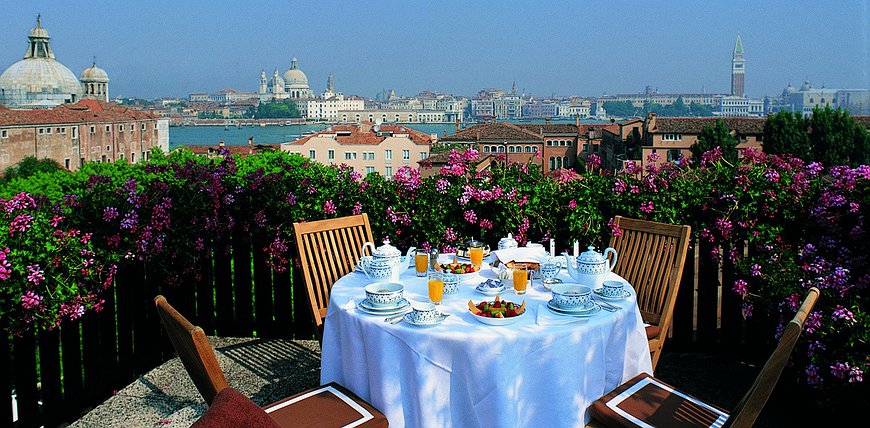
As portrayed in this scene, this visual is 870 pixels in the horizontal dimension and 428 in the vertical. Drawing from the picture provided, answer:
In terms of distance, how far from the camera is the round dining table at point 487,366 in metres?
2.35

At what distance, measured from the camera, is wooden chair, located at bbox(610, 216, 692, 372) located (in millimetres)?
3211

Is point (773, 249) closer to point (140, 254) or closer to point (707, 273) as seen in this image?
point (707, 273)

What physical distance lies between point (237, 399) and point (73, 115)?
69.8 metres

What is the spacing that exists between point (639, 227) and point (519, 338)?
4.91 feet

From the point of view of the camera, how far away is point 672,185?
4148mm

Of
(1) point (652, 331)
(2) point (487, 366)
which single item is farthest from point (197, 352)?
(1) point (652, 331)

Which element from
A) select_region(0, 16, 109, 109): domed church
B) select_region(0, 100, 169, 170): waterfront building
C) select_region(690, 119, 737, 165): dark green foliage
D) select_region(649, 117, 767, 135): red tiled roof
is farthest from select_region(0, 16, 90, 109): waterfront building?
select_region(690, 119, 737, 165): dark green foliage

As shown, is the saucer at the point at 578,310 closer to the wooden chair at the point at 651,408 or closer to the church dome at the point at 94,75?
the wooden chair at the point at 651,408

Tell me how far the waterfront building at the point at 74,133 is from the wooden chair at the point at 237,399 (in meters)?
50.7

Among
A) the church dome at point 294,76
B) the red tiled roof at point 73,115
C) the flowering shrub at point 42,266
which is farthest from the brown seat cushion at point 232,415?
the church dome at point 294,76

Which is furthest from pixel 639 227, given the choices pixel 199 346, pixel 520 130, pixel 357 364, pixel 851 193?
pixel 520 130

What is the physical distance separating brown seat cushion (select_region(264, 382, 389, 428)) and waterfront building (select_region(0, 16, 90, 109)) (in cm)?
9562

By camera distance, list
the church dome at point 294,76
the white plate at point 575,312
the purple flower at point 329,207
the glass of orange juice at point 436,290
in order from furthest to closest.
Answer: the church dome at point 294,76 → the purple flower at point 329,207 → the glass of orange juice at point 436,290 → the white plate at point 575,312

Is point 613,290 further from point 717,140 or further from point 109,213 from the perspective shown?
point 717,140
